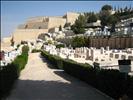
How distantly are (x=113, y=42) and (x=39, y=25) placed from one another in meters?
63.0

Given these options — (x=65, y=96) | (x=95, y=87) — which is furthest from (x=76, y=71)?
(x=65, y=96)

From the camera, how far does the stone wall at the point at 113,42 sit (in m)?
53.1

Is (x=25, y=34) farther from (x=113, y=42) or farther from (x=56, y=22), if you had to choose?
(x=113, y=42)

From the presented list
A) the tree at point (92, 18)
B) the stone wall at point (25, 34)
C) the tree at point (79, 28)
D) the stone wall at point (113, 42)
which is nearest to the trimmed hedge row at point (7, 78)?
the stone wall at point (113, 42)

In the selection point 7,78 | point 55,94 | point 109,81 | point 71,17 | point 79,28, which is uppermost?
point 71,17

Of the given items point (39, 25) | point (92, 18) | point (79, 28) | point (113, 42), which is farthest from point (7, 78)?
point (39, 25)

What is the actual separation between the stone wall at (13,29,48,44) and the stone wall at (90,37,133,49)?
138ft

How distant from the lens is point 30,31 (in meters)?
111

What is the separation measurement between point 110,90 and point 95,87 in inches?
113

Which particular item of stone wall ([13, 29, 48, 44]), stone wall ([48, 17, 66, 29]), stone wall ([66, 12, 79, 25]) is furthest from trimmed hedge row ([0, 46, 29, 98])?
stone wall ([66, 12, 79, 25])

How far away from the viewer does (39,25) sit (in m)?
119

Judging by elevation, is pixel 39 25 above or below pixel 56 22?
below

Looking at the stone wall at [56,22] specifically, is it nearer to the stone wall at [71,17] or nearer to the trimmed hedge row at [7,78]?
the stone wall at [71,17]

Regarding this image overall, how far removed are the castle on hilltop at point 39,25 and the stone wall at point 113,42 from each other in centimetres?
4291
